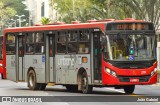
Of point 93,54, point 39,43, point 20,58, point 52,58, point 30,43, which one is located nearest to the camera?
point 93,54

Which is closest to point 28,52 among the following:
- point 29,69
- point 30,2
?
point 29,69

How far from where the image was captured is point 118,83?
26.7 metres

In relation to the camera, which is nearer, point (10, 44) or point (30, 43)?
point (30, 43)

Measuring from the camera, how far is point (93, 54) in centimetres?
2767

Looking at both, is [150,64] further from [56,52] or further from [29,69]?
[29,69]

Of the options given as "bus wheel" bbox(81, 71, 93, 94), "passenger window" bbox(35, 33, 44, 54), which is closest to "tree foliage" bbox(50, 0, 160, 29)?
"passenger window" bbox(35, 33, 44, 54)

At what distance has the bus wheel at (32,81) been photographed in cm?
3250

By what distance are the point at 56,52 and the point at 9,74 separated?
17.4 ft

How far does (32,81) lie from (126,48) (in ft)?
24.8

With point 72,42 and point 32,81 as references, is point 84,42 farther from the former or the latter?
point 32,81

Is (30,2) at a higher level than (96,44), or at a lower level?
higher

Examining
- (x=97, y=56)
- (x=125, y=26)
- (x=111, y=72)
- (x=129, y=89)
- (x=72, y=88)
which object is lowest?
(x=72, y=88)

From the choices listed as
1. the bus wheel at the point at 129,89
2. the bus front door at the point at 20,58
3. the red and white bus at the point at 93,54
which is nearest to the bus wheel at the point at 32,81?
the red and white bus at the point at 93,54

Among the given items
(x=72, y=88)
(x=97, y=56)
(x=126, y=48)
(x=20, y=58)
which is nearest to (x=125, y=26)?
(x=126, y=48)
